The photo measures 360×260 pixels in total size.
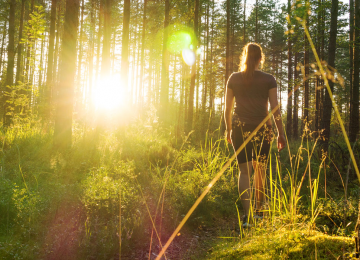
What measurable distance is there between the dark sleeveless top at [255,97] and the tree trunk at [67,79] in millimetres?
5378

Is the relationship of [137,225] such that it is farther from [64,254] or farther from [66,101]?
[66,101]

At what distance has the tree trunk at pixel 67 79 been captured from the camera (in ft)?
21.9

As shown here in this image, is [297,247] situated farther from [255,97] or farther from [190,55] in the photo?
[190,55]

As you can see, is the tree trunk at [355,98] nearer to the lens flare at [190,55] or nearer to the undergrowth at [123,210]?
the undergrowth at [123,210]

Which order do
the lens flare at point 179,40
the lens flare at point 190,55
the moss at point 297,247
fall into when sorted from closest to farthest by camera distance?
the moss at point 297,247 < the lens flare at point 190,55 < the lens flare at point 179,40

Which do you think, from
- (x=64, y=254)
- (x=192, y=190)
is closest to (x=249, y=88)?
(x=192, y=190)

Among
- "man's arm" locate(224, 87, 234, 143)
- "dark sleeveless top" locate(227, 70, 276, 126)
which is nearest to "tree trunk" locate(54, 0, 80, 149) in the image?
"man's arm" locate(224, 87, 234, 143)

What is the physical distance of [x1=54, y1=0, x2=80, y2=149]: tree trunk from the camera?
6.68 meters

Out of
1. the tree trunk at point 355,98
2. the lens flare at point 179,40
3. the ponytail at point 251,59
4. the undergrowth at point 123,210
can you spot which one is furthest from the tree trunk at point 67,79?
the tree trunk at point 355,98

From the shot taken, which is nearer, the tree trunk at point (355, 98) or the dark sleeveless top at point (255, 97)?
the dark sleeveless top at point (255, 97)

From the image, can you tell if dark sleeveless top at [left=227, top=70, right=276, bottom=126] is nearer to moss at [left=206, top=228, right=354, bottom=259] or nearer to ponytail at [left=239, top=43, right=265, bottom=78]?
ponytail at [left=239, top=43, right=265, bottom=78]

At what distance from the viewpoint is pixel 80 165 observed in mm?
Result: 5238

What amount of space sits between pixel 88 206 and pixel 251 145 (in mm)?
2436

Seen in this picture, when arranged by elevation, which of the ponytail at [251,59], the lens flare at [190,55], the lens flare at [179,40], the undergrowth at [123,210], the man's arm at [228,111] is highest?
the lens flare at [179,40]
